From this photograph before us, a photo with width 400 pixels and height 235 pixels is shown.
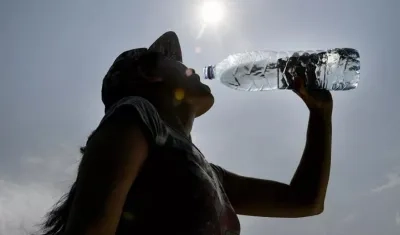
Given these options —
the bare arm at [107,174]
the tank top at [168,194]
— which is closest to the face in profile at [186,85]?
the tank top at [168,194]

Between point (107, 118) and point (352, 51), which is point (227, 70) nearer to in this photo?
point (352, 51)

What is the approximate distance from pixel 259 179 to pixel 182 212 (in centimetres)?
123

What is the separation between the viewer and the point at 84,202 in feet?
6.18

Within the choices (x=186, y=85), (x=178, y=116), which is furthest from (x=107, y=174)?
(x=186, y=85)

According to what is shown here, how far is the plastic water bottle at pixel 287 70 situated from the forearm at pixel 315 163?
289mm

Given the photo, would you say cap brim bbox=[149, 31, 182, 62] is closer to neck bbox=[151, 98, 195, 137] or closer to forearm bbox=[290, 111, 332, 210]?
neck bbox=[151, 98, 195, 137]

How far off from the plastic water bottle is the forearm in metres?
0.29

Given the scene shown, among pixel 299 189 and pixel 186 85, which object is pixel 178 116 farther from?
pixel 299 189

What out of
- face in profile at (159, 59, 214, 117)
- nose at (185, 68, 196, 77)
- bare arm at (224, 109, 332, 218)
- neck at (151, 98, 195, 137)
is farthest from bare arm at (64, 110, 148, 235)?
bare arm at (224, 109, 332, 218)

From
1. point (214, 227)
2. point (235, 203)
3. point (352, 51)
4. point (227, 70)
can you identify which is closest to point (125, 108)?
point (214, 227)

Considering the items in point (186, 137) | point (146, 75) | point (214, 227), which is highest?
point (146, 75)

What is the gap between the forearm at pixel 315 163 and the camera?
10.3 ft

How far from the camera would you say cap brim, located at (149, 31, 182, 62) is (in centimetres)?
341

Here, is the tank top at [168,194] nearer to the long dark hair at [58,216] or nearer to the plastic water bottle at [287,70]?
the long dark hair at [58,216]
